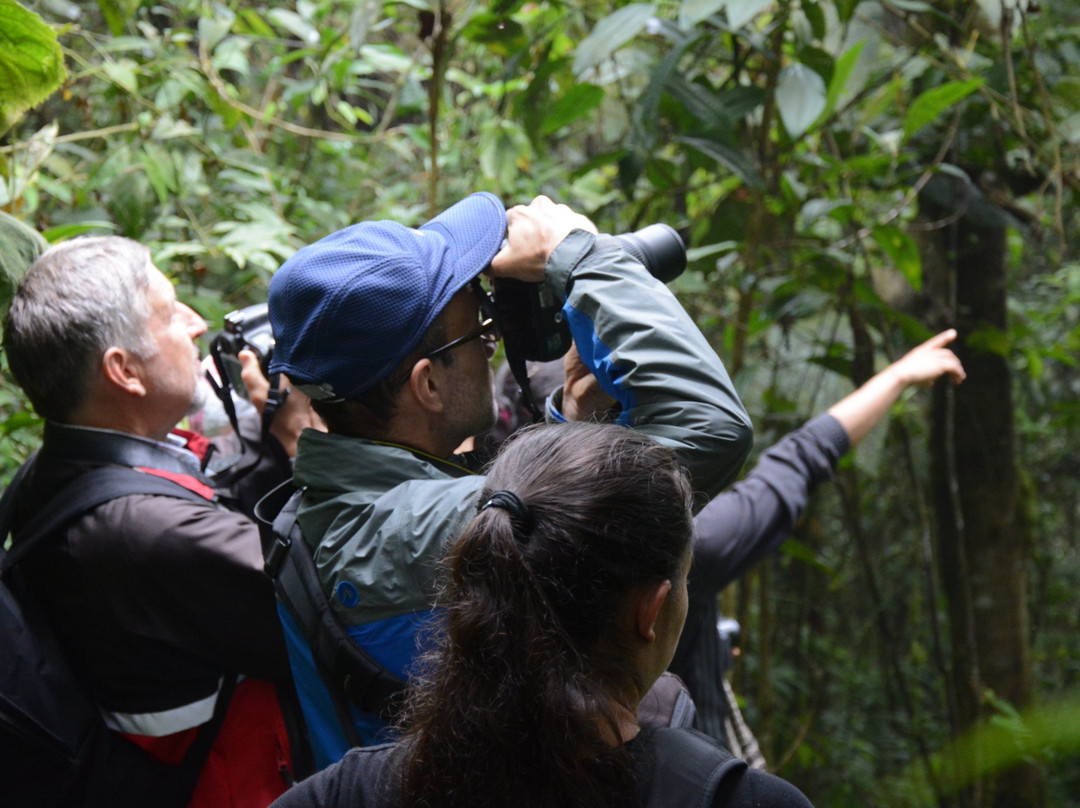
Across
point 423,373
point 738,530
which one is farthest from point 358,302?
point 738,530

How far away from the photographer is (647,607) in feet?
2.77

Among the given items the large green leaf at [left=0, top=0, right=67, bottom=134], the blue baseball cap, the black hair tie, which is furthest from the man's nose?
the black hair tie

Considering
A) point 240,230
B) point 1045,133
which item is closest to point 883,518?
point 1045,133

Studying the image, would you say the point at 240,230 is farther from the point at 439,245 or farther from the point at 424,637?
the point at 424,637

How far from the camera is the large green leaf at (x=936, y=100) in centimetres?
200

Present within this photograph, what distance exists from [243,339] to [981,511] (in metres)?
2.22

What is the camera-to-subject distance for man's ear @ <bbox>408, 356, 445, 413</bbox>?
116 cm

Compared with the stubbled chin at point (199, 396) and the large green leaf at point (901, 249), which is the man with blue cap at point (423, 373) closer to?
the stubbled chin at point (199, 396)

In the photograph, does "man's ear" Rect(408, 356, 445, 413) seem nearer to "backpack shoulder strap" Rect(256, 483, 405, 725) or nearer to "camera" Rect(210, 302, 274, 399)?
"backpack shoulder strap" Rect(256, 483, 405, 725)

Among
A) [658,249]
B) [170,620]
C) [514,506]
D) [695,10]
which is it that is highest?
[695,10]

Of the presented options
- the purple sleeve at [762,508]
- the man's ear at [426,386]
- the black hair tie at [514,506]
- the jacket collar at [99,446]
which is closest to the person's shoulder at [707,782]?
the black hair tie at [514,506]

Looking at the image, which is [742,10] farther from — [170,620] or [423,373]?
[170,620]

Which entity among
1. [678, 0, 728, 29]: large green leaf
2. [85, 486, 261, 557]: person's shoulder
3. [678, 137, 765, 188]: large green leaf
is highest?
[678, 0, 728, 29]: large green leaf

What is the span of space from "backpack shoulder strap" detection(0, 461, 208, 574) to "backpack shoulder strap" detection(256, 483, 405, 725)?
34cm
